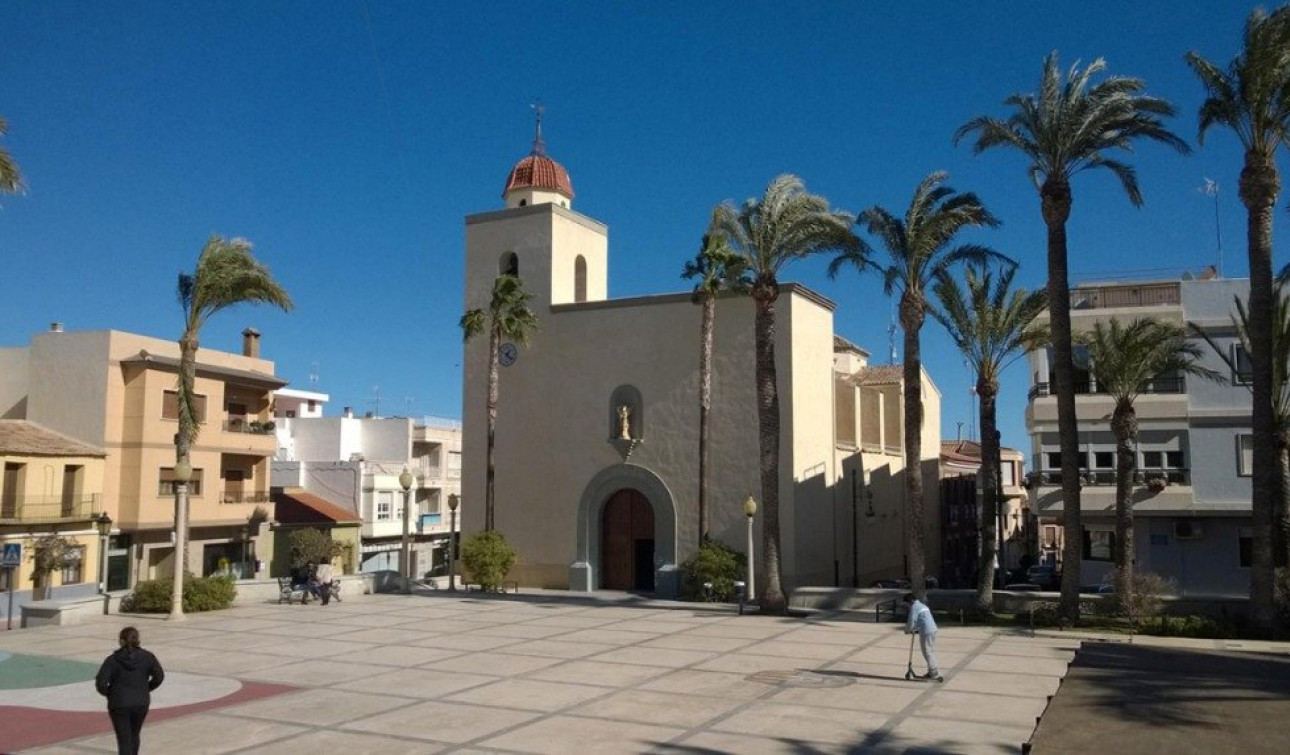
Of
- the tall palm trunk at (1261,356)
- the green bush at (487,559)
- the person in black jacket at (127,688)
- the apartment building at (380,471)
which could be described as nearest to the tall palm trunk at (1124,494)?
the tall palm trunk at (1261,356)

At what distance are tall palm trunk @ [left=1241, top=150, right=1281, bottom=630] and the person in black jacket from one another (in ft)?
69.6

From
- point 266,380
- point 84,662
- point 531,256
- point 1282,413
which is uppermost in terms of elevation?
Answer: point 531,256

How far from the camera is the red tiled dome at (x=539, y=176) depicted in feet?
126

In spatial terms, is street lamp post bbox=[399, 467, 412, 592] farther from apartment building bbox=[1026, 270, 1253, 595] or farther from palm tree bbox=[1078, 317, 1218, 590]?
apartment building bbox=[1026, 270, 1253, 595]

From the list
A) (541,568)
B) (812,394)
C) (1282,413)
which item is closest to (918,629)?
(1282,413)

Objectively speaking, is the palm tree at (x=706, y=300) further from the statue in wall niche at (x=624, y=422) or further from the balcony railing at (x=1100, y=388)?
the balcony railing at (x=1100, y=388)

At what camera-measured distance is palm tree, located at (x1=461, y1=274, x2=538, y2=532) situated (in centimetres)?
3516

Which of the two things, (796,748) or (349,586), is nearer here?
(796,748)

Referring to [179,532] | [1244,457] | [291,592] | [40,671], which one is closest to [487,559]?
[291,592]

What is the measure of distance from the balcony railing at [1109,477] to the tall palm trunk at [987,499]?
490 centimetres

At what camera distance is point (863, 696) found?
15.8 metres

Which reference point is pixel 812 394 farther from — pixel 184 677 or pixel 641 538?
pixel 184 677

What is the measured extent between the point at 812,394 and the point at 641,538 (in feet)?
24.6

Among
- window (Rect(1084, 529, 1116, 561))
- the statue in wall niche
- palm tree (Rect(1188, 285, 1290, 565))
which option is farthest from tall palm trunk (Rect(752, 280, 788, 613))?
window (Rect(1084, 529, 1116, 561))
